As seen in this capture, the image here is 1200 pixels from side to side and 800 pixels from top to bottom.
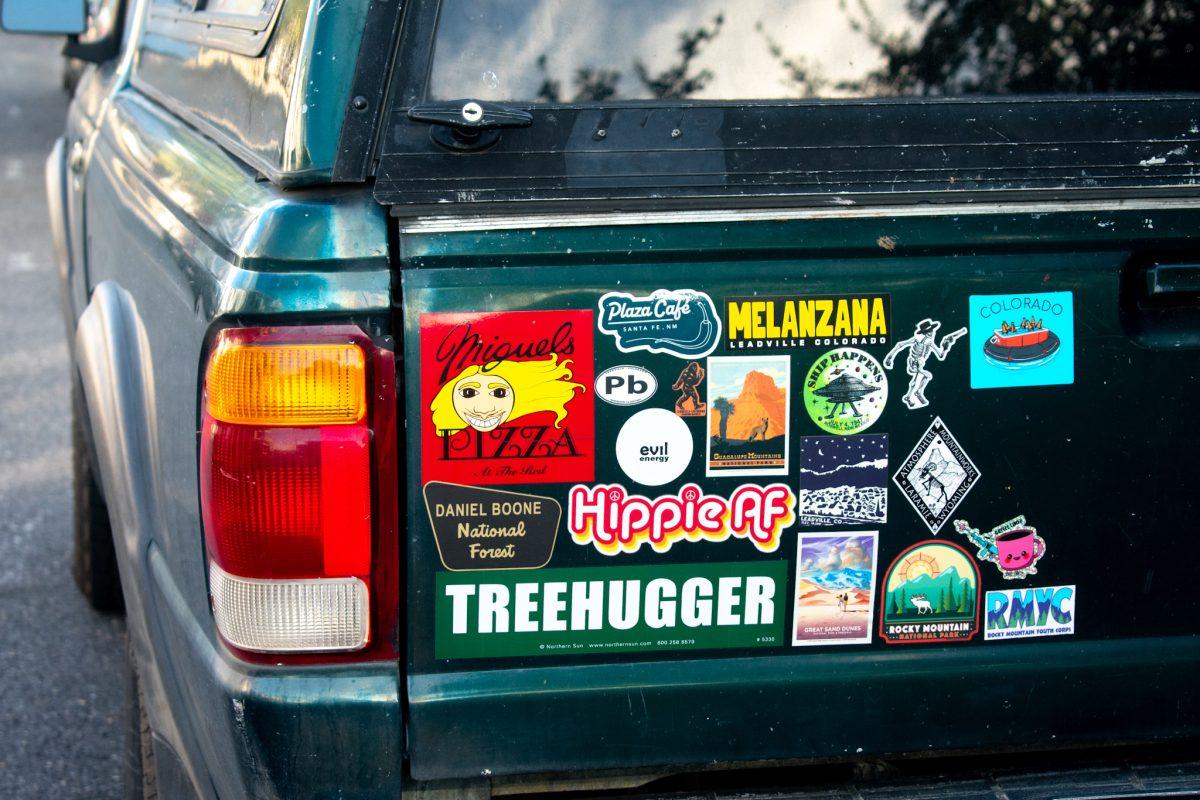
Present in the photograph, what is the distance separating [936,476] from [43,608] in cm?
316

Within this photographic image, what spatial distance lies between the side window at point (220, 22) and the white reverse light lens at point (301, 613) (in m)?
0.81

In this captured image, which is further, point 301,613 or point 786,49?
point 786,49

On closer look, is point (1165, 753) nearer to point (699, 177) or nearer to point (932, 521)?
point (932, 521)

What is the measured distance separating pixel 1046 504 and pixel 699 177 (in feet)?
2.30

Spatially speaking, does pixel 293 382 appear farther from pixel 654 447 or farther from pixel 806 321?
pixel 806 321

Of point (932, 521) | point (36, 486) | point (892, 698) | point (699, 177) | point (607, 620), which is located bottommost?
point (36, 486)

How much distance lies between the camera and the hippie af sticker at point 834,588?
196cm

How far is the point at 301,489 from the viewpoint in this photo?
1829mm

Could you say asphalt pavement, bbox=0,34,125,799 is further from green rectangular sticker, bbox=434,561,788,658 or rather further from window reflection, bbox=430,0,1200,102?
window reflection, bbox=430,0,1200,102

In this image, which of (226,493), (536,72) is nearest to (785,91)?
(536,72)

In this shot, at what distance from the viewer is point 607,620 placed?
1939 millimetres

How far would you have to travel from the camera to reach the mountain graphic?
6.19 ft

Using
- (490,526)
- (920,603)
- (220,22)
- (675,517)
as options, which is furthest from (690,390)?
(220,22)

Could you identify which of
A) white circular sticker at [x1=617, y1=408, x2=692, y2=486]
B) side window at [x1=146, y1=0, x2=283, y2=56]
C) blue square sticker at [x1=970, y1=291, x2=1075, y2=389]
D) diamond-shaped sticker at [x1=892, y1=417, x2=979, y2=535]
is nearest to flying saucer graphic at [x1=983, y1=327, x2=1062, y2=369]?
blue square sticker at [x1=970, y1=291, x2=1075, y2=389]
